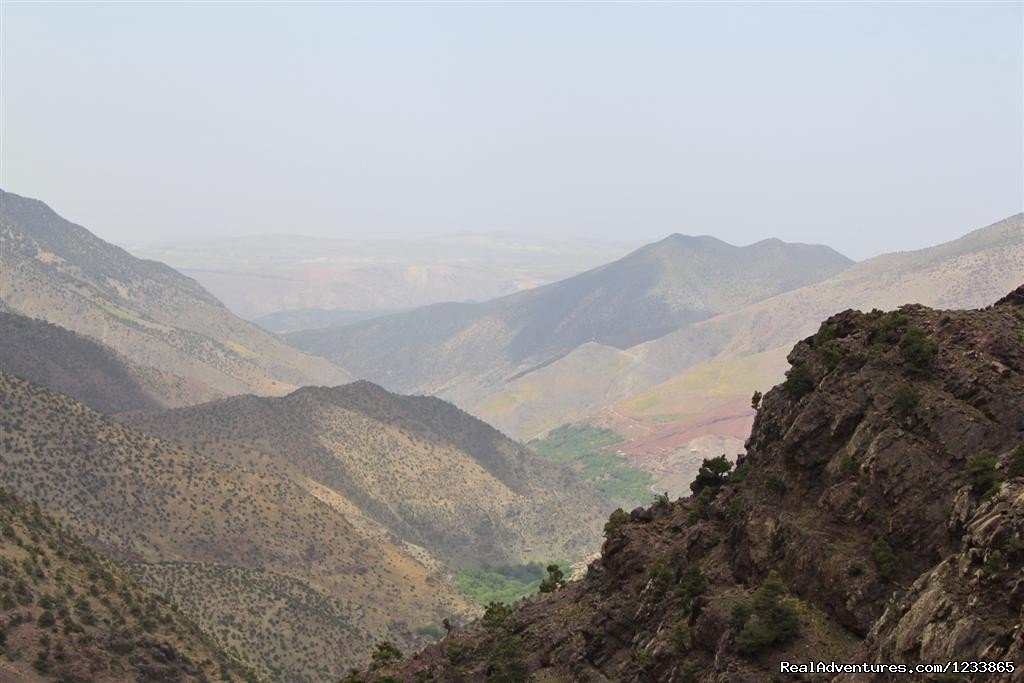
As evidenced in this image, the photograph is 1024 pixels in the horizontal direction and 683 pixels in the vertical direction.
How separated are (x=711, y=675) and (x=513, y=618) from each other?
67.3 ft

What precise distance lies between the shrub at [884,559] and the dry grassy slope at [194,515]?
6870cm

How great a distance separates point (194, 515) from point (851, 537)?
9117 cm

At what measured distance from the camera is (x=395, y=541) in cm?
14062

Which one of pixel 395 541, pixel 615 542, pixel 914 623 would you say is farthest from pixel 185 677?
pixel 395 541

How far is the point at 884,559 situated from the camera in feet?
107

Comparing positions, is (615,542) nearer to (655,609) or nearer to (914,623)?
(655,609)

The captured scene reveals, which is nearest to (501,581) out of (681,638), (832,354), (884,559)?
(832,354)

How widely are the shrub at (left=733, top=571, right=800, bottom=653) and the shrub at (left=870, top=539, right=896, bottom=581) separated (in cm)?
293

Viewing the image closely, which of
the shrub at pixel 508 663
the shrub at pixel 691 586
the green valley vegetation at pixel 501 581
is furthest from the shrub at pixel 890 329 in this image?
the green valley vegetation at pixel 501 581

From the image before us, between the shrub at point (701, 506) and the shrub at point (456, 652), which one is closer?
the shrub at point (701, 506)

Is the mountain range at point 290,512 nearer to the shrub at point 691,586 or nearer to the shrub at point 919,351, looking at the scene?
the shrub at point 691,586

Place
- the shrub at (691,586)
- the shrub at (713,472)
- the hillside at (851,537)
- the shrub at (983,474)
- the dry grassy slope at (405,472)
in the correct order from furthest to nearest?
the dry grassy slope at (405,472), the shrub at (713,472), the shrub at (691,586), the shrub at (983,474), the hillside at (851,537)

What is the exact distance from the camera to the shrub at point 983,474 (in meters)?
30.0

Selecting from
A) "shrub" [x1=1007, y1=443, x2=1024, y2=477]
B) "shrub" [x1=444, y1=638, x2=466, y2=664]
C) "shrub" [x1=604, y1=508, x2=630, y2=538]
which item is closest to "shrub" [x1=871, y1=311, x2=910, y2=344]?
"shrub" [x1=1007, y1=443, x2=1024, y2=477]
